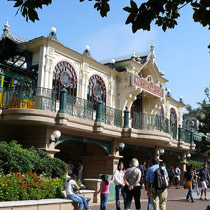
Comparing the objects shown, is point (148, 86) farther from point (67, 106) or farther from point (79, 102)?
point (67, 106)

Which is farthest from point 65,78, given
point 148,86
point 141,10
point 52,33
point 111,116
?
point 141,10

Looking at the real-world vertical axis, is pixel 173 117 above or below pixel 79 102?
above

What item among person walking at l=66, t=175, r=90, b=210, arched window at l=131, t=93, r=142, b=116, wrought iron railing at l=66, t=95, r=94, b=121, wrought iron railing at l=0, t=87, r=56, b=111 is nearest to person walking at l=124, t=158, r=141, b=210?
person walking at l=66, t=175, r=90, b=210

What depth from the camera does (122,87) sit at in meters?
20.6

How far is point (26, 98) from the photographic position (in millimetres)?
14039

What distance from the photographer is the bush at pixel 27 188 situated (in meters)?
8.55

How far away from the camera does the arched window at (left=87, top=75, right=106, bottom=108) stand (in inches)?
744

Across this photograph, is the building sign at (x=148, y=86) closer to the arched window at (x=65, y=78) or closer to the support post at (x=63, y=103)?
the arched window at (x=65, y=78)

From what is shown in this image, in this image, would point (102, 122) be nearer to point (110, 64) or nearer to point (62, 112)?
point (62, 112)

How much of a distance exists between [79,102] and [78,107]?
0.26 meters

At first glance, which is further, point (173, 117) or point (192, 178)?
point (173, 117)

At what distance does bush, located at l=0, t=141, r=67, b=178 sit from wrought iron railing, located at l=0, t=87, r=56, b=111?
2.05m

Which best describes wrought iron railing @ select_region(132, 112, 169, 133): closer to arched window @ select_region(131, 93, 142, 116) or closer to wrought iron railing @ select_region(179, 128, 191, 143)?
arched window @ select_region(131, 93, 142, 116)

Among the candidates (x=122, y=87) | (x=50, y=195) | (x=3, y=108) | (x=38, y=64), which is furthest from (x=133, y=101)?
(x=50, y=195)
